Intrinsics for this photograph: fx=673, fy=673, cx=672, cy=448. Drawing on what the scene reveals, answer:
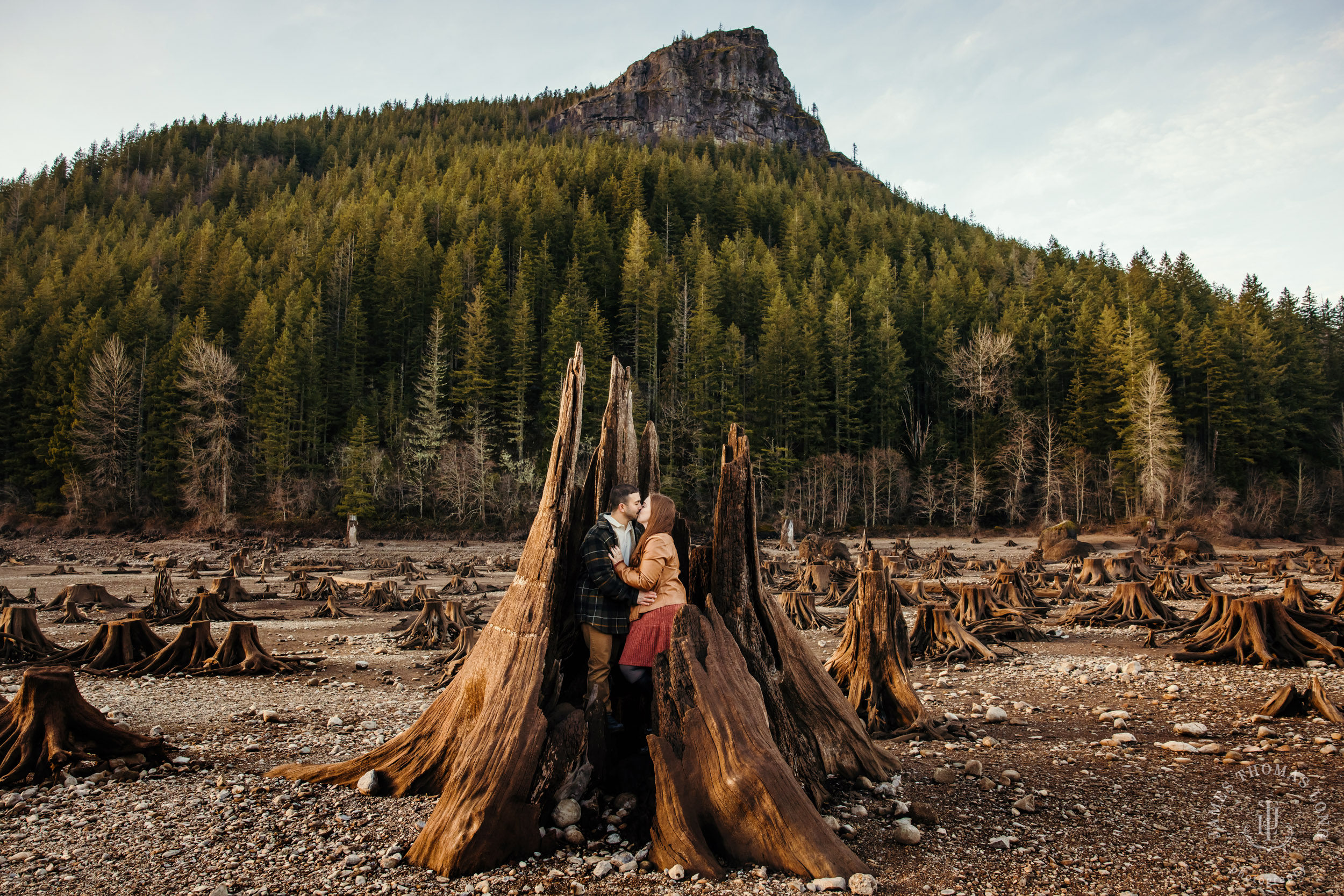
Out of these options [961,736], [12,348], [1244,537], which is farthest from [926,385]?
[12,348]

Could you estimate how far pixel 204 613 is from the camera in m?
14.6

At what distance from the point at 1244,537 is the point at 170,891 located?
2047 inches

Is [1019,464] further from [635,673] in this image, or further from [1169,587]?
[635,673]

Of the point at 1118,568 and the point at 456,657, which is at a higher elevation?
the point at 456,657

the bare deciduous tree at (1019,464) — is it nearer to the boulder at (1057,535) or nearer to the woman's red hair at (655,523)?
the boulder at (1057,535)

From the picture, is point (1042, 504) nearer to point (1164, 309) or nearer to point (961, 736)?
point (1164, 309)

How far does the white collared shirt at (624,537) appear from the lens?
16.4 feet

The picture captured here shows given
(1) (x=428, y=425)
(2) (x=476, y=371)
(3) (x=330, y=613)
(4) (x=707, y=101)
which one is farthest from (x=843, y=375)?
(4) (x=707, y=101)

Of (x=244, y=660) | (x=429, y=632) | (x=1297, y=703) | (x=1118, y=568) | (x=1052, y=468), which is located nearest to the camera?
(x=1297, y=703)

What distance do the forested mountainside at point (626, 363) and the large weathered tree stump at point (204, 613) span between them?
2998 cm

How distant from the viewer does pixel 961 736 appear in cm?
686

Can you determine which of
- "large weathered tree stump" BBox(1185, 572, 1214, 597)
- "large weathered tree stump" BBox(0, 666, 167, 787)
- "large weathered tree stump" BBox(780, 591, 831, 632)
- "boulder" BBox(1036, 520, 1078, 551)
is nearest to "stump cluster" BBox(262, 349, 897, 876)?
"large weathered tree stump" BBox(0, 666, 167, 787)

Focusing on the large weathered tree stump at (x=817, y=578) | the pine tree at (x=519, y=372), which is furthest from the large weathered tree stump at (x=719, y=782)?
the pine tree at (x=519, y=372)

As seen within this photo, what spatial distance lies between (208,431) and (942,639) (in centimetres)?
5254
